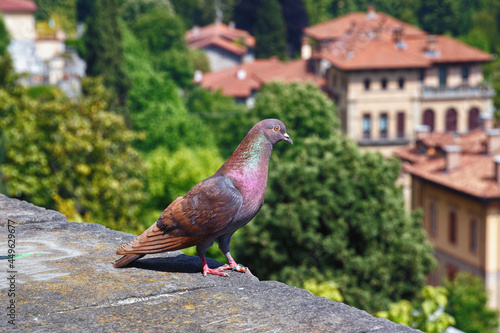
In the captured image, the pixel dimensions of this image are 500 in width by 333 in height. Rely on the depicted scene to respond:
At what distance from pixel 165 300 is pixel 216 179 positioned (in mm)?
1094

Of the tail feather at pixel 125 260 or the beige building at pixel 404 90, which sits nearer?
the tail feather at pixel 125 260

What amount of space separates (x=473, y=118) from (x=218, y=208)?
270 feet

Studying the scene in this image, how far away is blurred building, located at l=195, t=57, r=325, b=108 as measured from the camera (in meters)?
97.9

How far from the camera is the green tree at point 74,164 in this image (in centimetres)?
3659

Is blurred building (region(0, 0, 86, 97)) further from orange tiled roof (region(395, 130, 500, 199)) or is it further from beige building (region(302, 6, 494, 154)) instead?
orange tiled roof (region(395, 130, 500, 199))

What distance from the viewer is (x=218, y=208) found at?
645 centimetres

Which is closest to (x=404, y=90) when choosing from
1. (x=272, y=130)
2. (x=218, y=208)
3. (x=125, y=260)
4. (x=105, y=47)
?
(x=105, y=47)

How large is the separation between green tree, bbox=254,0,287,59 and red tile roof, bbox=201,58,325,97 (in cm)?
166

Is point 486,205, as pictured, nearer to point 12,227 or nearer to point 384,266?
point 384,266

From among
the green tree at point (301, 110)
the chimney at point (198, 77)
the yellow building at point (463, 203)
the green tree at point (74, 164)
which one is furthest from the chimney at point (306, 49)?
the green tree at point (74, 164)

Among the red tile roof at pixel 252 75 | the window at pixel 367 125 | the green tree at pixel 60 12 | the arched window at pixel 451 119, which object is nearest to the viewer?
the arched window at pixel 451 119

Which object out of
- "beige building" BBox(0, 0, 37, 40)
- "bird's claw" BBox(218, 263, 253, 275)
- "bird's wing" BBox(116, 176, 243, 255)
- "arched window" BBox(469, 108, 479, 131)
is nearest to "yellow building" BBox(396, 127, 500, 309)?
"arched window" BBox(469, 108, 479, 131)

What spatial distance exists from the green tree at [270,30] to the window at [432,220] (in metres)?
58.9

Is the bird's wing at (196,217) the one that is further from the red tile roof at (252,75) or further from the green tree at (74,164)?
the red tile roof at (252,75)
